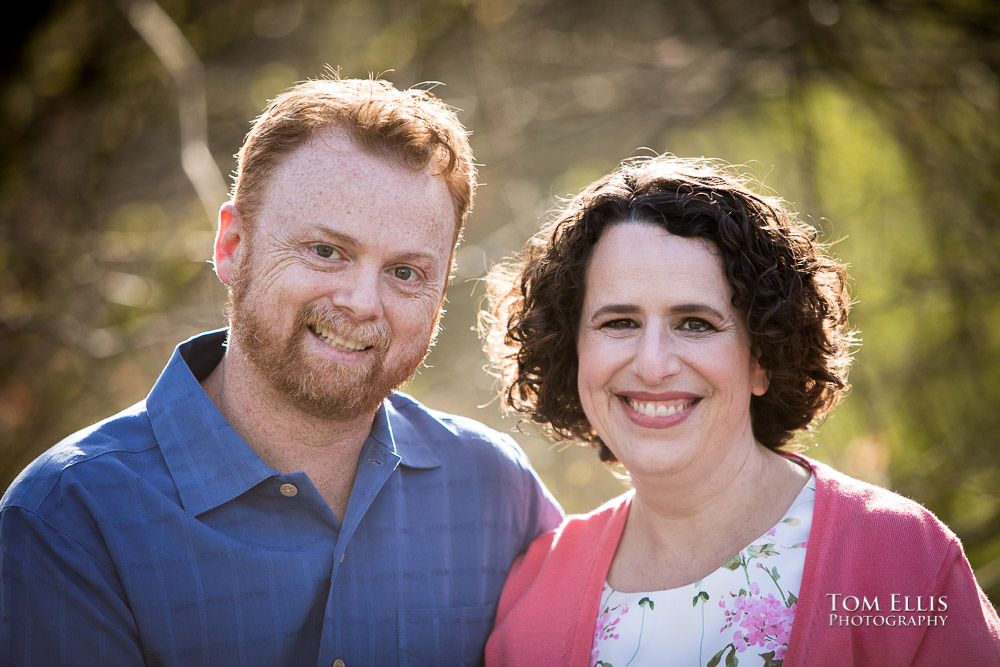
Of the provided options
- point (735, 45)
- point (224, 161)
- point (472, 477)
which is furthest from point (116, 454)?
point (735, 45)

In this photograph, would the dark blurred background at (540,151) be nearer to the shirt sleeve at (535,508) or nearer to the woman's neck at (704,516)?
the shirt sleeve at (535,508)

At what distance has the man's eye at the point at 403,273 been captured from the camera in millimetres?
2195

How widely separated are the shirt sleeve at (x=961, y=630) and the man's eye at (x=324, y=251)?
159 cm

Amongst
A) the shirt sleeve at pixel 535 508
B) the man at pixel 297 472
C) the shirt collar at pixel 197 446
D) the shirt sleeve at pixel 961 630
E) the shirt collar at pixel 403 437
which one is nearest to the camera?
the shirt sleeve at pixel 961 630

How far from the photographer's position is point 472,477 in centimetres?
242

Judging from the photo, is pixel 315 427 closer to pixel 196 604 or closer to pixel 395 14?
pixel 196 604

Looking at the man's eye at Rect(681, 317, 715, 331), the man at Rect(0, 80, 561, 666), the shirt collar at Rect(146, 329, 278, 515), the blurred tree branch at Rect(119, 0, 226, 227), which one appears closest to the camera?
the man at Rect(0, 80, 561, 666)

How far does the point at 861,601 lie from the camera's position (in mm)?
1797

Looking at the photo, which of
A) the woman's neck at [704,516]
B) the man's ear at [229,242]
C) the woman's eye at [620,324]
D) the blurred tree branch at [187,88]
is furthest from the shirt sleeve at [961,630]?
the blurred tree branch at [187,88]

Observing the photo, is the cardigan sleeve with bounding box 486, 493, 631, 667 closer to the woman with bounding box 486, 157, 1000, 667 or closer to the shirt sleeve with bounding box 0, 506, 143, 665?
the woman with bounding box 486, 157, 1000, 667

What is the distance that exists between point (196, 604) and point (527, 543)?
977 mm

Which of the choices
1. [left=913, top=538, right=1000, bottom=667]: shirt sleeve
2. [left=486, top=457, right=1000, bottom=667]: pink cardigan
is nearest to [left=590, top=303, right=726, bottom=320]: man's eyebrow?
[left=486, top=457, right=1000, bottom=667]: pink cardigan

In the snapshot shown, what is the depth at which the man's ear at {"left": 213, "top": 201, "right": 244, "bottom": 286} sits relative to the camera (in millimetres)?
2221

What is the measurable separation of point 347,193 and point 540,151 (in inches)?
121
